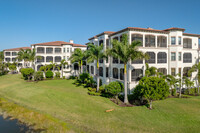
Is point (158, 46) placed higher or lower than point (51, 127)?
higher

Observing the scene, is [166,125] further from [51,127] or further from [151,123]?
[51,127]

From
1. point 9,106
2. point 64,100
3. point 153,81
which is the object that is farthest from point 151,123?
point 9,106

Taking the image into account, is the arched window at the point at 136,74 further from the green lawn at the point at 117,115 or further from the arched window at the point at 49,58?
the arched window at the point at 49,58

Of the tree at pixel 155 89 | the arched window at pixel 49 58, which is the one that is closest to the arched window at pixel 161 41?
the tree at pixel 155 89

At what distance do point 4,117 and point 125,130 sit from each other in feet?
50.0

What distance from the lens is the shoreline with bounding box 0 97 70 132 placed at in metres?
13.3

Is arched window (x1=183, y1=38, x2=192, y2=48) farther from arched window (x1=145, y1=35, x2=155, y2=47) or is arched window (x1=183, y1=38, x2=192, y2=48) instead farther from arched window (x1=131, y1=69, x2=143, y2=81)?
arched window (x1=131, y1=69, x2=143, y2=81)

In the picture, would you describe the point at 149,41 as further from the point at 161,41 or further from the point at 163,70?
the point at 163,70

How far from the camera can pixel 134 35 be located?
25453 millimetres

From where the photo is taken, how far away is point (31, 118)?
15547mm

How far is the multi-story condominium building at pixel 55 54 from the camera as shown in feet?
157

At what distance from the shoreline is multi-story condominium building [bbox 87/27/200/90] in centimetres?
1521

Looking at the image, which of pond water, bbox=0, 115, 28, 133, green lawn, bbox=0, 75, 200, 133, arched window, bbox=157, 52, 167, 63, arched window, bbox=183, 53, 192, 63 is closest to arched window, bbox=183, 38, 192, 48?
arched window, bbox=183, 53, 192, 63

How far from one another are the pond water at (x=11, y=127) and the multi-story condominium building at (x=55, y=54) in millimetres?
33955
